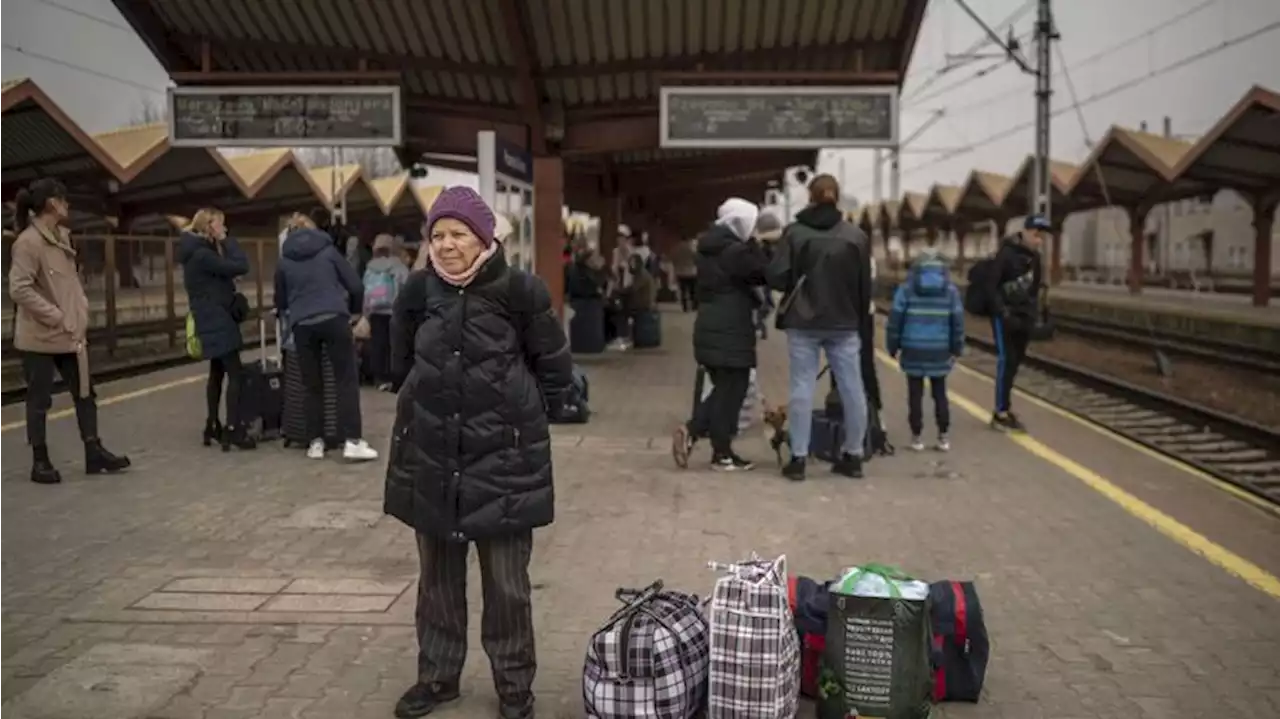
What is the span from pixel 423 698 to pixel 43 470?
15.6 ft

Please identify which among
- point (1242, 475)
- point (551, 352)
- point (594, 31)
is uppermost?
point (594, 31)

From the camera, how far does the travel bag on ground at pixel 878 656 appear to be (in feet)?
12.8

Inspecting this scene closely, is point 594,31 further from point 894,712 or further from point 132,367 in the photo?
point 894,712

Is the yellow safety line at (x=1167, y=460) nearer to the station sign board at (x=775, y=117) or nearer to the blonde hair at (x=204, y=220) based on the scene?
the station sign board at (x=775, y=117)

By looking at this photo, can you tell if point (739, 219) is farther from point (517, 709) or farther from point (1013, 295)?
point (517, 709)

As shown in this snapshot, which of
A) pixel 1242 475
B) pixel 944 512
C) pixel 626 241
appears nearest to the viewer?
pixel 944 512

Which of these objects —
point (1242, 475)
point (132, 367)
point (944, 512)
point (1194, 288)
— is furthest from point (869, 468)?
point (1194, 288)

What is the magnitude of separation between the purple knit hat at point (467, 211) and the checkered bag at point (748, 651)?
133 centimetres

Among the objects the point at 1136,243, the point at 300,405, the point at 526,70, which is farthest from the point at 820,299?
the point at 1136,243

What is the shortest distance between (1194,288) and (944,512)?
36128 millimetres

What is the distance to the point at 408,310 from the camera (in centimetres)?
408

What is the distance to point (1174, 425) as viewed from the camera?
12.3 meters

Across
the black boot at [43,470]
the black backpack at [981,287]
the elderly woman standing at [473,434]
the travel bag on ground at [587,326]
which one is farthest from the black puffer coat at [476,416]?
the travel bag on ground at [587,326]

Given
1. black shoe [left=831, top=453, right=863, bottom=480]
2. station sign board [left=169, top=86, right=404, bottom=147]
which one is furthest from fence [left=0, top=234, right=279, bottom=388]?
black shoe [left=831, top=453, right=863, bottom=480]
